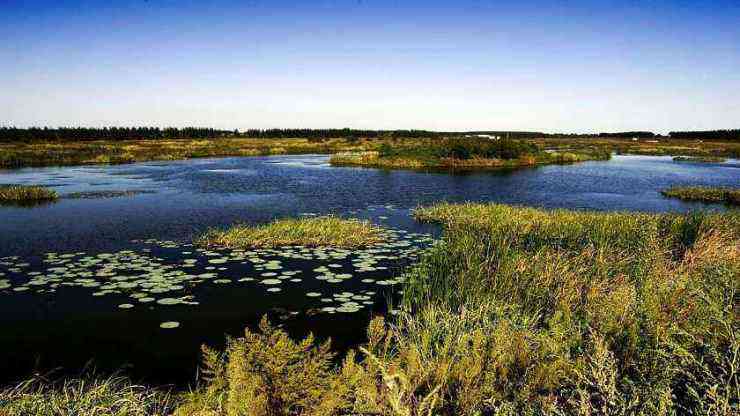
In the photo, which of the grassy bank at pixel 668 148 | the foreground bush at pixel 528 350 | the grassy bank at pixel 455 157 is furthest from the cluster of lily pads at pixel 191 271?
the grassy bank at pixel 668 148

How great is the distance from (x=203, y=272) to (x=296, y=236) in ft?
12.7

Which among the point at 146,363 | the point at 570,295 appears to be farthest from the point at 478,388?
the point at 146,363

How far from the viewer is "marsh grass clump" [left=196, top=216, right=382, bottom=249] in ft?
47.0

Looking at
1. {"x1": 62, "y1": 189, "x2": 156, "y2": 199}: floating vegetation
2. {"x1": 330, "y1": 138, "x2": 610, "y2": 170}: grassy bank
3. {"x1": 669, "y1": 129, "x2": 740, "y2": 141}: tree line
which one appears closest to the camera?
{"x1": 62, "y1": 189, "x2": 156, "y2": 199}: floating vegetation

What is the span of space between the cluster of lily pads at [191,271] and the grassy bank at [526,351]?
1.86 meters

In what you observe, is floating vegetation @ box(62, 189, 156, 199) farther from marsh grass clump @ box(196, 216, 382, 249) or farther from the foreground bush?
the foreground bush

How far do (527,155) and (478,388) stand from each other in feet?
175

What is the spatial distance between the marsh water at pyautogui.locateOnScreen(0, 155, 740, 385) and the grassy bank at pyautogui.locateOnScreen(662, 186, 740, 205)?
1686mm

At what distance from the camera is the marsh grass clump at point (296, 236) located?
14336mm

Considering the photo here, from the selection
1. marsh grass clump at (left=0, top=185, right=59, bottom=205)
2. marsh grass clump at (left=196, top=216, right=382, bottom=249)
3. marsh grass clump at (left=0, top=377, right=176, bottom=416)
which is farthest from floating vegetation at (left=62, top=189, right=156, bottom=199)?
marsh grass clump at (left=0, top=377, right=176, bottom=416)

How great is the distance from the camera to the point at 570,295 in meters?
7.72

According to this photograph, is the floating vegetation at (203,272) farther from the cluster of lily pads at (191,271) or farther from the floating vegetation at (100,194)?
the floating vegetation at (100,194)

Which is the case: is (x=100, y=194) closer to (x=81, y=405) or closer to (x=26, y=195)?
(x=26, y=195)

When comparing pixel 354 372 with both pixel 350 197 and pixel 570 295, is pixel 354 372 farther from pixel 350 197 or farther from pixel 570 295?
pixel 350 197
